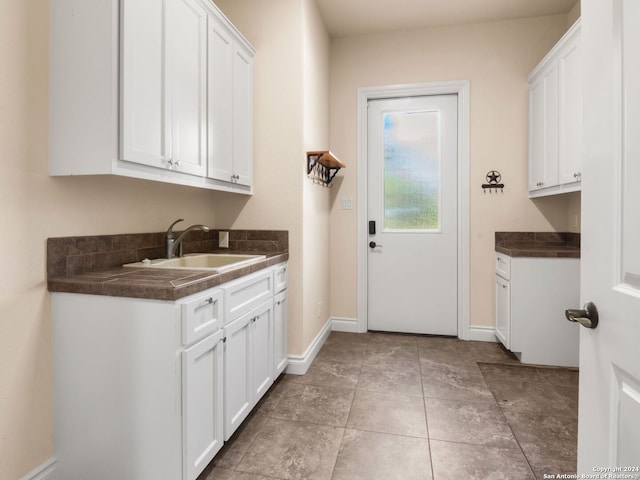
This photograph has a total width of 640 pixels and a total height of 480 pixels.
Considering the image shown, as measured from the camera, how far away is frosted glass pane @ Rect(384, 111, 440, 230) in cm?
337

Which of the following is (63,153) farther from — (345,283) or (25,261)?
(345,283)

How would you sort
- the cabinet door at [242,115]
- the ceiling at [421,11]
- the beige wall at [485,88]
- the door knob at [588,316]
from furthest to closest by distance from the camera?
the beige wall at [485,88] → the ceiling at [421,11] → the cabinet door at [242,115] → the door knob at [588,316]

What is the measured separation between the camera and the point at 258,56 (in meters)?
2.55

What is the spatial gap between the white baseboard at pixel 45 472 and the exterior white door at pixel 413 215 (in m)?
2.65

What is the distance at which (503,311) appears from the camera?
9.64 feet

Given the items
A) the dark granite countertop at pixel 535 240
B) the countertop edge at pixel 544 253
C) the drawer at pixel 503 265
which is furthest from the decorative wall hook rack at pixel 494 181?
the countertop edge at pixel 544 253

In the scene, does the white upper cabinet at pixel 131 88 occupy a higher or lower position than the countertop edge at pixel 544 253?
higher

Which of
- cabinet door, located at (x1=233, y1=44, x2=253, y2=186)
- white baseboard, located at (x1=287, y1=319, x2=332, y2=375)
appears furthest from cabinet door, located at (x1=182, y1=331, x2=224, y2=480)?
cabinet door, located at (x1=233, y1=44, x2=253, y2=186)

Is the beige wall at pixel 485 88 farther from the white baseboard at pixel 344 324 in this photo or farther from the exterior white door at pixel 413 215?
the white baseboard at pixel 344 324

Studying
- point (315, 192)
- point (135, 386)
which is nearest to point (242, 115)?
point (315, 192)

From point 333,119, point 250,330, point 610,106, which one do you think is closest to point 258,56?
point 333,119

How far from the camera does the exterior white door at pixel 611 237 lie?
27.2 inches

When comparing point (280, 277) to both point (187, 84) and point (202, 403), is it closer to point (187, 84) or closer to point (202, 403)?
point (202, 403)

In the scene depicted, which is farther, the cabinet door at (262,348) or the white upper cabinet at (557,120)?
the white upper cabinet at (557,120)
